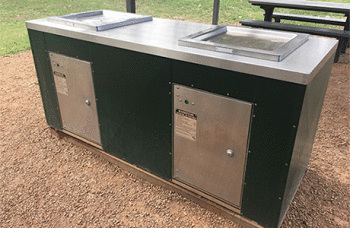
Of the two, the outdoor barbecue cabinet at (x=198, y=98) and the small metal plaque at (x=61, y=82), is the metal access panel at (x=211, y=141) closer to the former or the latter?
the outdoor barbecue cabinet at (x=198, y=98)

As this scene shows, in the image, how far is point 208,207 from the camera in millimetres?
2129

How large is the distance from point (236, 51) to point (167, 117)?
2.12ft

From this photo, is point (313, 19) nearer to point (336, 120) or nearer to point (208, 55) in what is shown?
point (336, 120)

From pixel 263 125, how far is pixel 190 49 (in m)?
0.62

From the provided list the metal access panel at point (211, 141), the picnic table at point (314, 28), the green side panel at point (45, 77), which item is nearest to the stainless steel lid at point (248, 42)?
the metal access panel at point (211, 141)

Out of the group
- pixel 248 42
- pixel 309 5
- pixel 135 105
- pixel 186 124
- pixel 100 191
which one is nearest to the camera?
pixel 186 124

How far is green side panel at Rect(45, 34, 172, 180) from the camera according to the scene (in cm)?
202

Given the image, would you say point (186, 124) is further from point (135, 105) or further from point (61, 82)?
point (61, 82)

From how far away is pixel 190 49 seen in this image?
5.98 ft

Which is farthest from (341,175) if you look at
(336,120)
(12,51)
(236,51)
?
(12,51)

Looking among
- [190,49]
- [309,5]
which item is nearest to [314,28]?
[309,5]

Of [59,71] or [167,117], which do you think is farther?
[59,71]

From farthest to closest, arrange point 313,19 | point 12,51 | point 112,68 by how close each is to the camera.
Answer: point 313,19 → point 12,51 → point 112,68

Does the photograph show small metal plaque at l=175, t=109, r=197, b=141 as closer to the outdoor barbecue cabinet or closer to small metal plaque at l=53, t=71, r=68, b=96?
the outdoor barbecue cabinet
